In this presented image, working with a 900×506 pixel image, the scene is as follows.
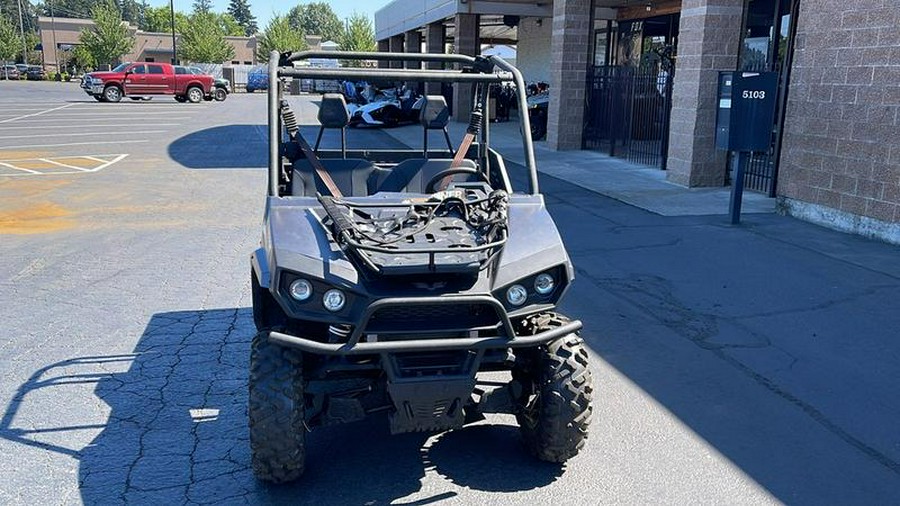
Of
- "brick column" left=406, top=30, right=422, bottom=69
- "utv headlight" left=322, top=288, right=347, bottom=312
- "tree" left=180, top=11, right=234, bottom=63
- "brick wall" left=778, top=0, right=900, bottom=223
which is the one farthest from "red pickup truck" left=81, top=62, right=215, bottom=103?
"utv headlight" left=322, top=288, right=347, bottom=312

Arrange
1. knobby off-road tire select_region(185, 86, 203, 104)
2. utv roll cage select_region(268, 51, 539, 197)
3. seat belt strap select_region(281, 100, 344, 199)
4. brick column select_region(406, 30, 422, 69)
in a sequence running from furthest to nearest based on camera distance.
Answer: knobby off-road tire select_region(185, 86, 203, 104) → brick column select_region(406, 30, 422, 69) → seat belt strap select_region(281, 100, 344, 199) → utv roll cage select_region(268, 51, 539, 197)

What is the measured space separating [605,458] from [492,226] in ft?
4.65

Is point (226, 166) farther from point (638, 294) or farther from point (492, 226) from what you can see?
point (492, 226)

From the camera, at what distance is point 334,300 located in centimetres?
331

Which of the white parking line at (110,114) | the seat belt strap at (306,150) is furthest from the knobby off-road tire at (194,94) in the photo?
the seat belt strap at (306,150)

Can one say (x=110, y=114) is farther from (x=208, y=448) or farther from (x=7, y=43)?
(x=7, y=43)

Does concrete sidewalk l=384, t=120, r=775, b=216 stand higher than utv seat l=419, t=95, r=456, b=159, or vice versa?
utv seat l=419, t=95, r=456, b=159

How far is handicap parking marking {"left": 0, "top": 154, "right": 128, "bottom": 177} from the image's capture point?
1423 centimetres

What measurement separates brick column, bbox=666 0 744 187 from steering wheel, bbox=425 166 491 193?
872 centimetres

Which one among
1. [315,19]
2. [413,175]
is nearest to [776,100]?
[413,175]

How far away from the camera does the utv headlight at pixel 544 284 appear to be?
3578 millimetres

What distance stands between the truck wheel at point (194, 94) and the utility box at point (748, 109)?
107ft

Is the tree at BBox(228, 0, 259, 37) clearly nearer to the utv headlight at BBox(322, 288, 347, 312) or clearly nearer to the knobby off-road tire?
the knobby off-road tire

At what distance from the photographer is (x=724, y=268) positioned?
7832 millimetres
